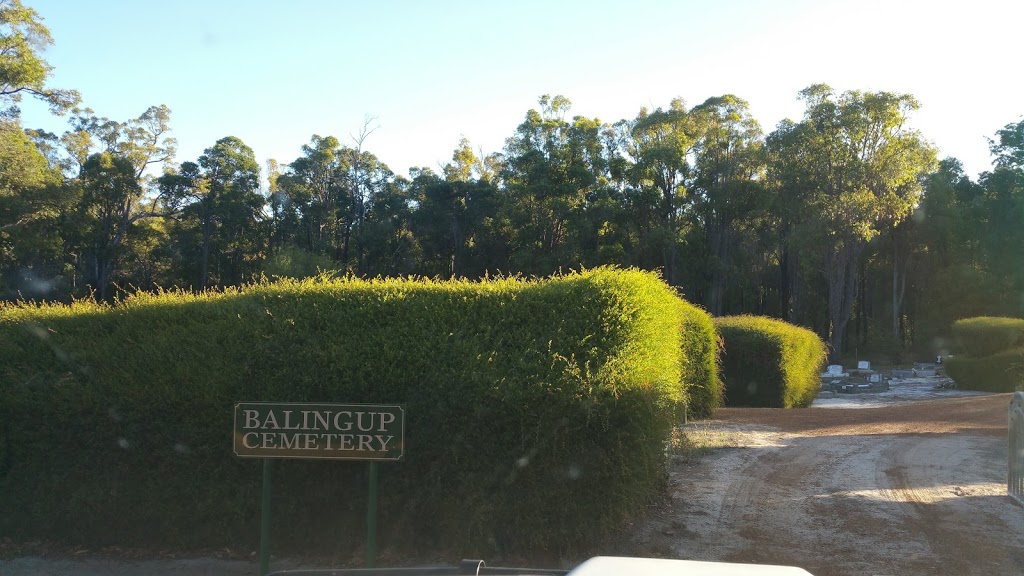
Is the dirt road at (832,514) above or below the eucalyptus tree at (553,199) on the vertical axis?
below

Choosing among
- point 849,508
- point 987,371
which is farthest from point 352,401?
point 987,371

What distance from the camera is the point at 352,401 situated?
5.90m

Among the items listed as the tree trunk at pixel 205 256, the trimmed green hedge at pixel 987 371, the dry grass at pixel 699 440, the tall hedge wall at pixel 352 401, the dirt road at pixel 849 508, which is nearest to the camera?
the tall hedge wall at pixel 352 401

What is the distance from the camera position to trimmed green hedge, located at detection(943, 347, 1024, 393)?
29.5 m

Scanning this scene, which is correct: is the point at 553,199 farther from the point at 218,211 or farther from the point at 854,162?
the point at 218,211

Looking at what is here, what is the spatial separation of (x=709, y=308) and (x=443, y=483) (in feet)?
→ 163

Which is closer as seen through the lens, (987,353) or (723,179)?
(987,353)

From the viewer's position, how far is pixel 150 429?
20.2 ft

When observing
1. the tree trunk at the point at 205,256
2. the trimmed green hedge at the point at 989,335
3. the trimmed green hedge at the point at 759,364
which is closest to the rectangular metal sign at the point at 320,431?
the trimmed green hedge at the point at 759,364

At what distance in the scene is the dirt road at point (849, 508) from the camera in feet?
18.8

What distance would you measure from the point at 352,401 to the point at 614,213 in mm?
43204

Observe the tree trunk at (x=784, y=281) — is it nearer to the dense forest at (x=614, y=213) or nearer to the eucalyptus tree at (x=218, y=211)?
the dense forest at (x=614, y=213)

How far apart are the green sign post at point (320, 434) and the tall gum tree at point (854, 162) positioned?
4576cm

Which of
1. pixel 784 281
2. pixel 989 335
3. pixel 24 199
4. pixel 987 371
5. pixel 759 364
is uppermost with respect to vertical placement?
pixel 24 199
